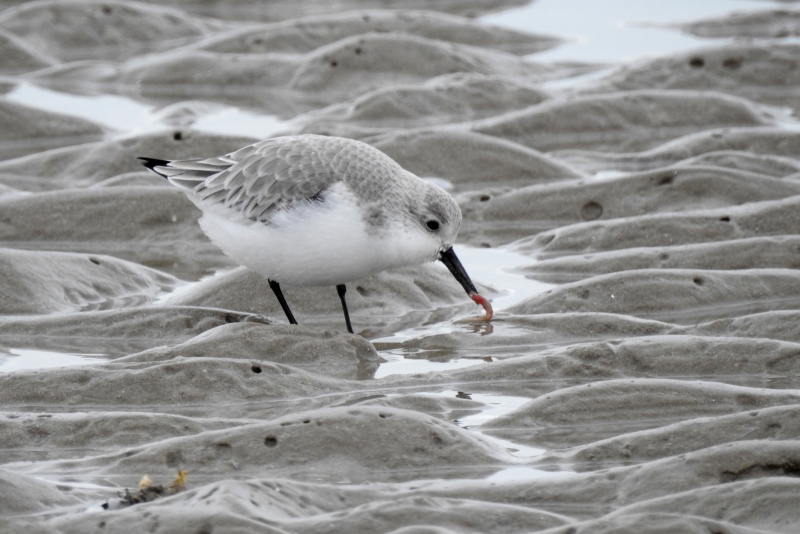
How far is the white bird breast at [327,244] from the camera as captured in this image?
6.92 m

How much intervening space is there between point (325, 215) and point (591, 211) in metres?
4.08

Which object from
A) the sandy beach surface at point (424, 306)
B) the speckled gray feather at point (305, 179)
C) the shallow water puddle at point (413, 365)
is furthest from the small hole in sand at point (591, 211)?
the shallow water puddle at point (413, 365)

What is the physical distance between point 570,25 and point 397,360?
12.8 metres

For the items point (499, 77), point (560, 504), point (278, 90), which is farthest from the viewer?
point (278, 90)

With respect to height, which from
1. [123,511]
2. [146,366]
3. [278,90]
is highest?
[123,511]

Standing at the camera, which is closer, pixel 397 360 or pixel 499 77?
pixel 397 360

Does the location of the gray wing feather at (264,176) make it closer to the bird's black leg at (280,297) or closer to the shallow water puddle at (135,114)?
the bird's black leg at (280,297)

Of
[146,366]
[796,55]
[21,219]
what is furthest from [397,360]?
[796,55]

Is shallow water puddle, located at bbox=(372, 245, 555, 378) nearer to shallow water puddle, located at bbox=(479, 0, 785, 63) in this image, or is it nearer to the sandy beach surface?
the sandy beach surface

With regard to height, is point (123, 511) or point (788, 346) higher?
point (123, 511)

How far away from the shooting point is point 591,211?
10.4 m

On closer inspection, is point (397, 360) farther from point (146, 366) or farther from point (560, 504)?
point (560, 504)

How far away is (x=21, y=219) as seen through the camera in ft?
32.9

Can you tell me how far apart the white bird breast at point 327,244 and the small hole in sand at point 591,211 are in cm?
333
